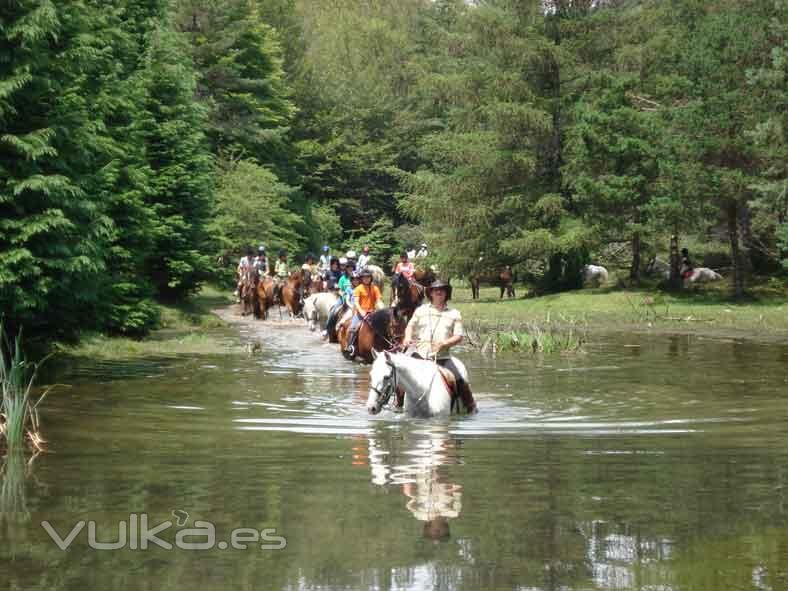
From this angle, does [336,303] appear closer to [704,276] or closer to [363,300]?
[363,300]

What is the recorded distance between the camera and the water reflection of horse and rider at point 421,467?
8961 millimetres

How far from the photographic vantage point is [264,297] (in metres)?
39.7

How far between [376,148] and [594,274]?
22960 millimetres

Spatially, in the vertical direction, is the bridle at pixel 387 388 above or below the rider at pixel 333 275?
below

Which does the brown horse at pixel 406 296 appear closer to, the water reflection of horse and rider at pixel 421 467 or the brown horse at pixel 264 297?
the water reflection of horse and rider at pixel 421 467

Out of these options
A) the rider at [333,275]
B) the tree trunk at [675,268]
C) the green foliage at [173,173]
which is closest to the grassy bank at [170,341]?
the green foliage at [173,173]

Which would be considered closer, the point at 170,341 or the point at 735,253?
the point at 170,341

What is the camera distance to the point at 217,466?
1135cm

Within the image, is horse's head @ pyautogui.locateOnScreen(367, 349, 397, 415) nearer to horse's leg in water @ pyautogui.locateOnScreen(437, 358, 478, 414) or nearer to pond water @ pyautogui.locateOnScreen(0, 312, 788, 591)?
pond water @ pyautogui.locateOnScreen(0, 312, 788, 591)

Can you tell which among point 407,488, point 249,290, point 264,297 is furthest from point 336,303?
point 407,488

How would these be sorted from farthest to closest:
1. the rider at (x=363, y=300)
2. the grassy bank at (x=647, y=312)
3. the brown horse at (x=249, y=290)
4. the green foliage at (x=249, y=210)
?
1. the green foliage at (x=249, y=210)
2. the brown horse at (x=249, y=290)
3. the grassy bank at (x=647, y=312)
4. the rider at (x=363, y=300)

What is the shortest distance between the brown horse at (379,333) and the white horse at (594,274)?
33303mm

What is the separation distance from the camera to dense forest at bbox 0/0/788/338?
19719 mm

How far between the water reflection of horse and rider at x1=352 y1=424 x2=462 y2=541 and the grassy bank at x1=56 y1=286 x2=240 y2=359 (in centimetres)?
1158
